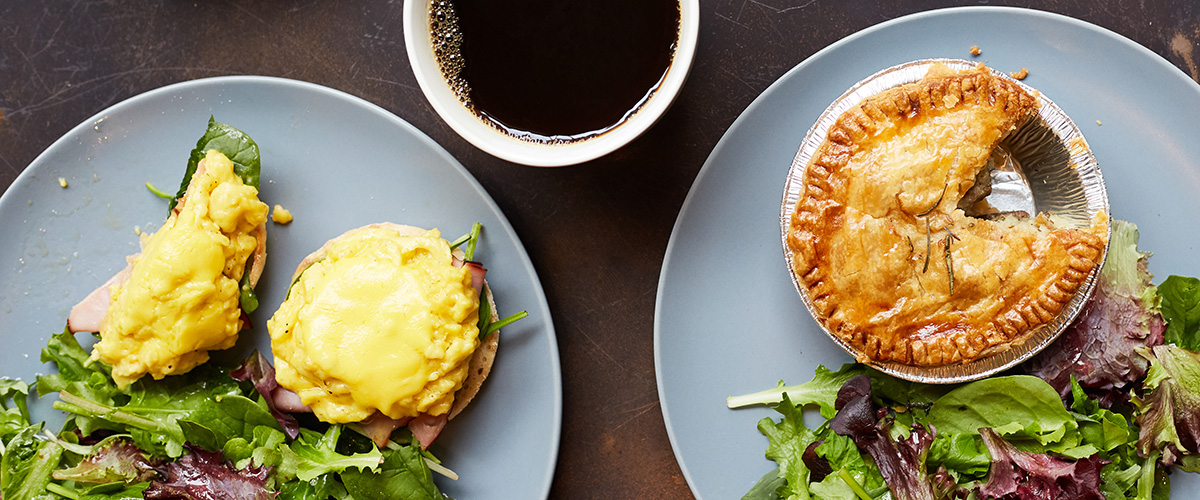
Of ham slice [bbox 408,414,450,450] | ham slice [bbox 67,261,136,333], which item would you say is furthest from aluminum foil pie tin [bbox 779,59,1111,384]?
ham slice [bbox 67,261,136,333]

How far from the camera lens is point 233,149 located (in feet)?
7.75

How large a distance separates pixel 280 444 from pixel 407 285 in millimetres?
667

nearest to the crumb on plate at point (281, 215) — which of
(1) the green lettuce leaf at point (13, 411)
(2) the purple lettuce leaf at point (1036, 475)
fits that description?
(1) the green lettuce leaf at point (13, 411)

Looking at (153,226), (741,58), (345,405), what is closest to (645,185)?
(741,58)

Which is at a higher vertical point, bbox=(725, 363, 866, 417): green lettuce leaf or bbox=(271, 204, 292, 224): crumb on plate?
bbox=(271, 204, 292, 224): crumb on plate

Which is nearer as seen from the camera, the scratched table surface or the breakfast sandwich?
the breakfast sandwich

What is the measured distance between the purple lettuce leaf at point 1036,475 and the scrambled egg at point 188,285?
2.25 m

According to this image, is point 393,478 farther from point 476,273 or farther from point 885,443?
point 885,443

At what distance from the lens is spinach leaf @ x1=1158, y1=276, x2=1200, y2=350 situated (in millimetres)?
2121

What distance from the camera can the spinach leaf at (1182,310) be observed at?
6.96 ft

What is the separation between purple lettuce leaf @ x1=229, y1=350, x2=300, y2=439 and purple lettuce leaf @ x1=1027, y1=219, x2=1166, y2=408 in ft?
7.47

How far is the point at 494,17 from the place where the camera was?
2.21 meters

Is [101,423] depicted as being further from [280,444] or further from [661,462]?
[661,462]

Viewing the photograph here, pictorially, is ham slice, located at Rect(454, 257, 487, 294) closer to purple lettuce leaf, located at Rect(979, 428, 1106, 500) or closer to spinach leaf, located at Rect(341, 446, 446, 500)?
spinach leaf, located at Rect(341, 446, 446, 500)
